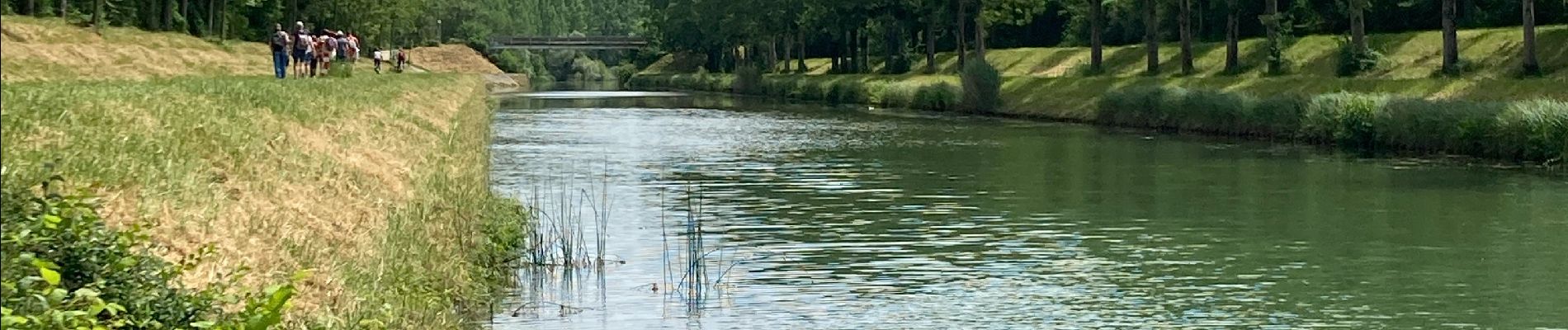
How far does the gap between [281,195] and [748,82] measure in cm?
11337

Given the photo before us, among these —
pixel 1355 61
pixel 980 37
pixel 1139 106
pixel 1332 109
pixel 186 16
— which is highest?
pixel 186 16

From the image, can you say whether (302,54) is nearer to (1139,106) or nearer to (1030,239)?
(1139,106)

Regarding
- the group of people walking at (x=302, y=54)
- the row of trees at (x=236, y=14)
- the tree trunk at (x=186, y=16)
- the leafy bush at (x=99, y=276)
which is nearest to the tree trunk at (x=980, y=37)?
the row of trees at (x=236, y=14)

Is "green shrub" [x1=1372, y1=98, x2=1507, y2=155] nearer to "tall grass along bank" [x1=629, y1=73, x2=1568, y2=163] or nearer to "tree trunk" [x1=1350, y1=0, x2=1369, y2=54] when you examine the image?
"tall grass along bank" [x1=629, y1=73, x2=1568, y2=163]

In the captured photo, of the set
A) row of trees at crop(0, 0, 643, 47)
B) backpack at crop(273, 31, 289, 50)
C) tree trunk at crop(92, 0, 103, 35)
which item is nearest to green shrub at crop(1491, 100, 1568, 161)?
backpack at crop(273, 31, 289, 50)

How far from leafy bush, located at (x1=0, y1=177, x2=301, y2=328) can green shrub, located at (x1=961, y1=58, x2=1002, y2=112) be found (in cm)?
6621

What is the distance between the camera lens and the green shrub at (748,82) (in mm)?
128125

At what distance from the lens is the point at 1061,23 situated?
125125 millimetres

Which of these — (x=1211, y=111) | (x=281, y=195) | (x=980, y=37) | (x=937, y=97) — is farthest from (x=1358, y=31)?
(x=281, y=195)

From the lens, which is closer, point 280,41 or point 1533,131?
point 1533,131

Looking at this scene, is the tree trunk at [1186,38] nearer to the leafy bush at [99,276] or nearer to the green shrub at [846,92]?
the green shrub at [846,92]

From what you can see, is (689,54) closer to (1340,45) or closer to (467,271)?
(1340,45)

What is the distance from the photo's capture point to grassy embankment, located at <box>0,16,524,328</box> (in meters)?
13.5

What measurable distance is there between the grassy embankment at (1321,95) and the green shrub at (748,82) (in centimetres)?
2669
